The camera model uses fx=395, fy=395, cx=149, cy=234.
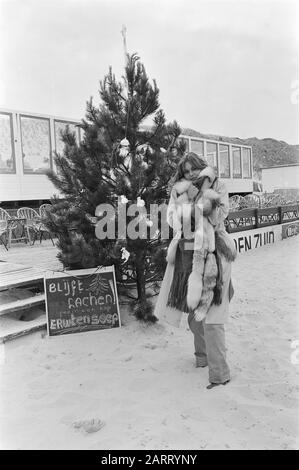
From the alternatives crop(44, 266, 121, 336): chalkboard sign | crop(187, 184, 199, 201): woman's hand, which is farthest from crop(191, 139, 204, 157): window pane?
crop(187, 184, 199, 201): woman's hand

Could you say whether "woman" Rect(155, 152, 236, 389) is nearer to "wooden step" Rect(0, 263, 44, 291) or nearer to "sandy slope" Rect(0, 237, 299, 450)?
"sandy slope" Rect(0, 237, 299, 450)

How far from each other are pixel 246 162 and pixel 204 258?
14963mm

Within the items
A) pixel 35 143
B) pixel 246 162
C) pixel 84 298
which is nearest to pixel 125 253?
pixel 84 298

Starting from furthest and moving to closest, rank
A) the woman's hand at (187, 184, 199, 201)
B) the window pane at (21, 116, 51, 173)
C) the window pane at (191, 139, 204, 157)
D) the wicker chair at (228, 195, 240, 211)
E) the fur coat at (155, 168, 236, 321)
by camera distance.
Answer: the window pane at (191, 139, 204, 157) → the wicker chair at (228, 195, 240, 211) → the window pane at (21, 116, 51, 173) → the woman's hand at (187, 184, 199, 201) → the fur coat at (155, 168, 236, 321)

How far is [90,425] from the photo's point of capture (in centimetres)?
230

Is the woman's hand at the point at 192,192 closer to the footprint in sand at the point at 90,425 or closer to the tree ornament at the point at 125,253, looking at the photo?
the tree ornament at the point at 125,253

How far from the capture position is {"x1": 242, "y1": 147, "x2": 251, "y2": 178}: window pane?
651 inches

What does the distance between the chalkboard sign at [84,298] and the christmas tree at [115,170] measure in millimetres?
126

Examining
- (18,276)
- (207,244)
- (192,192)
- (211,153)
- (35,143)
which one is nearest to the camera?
(207,244)

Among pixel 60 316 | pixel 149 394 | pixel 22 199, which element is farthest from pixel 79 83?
pixel 22 199

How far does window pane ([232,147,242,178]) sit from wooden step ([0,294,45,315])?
42.8ft

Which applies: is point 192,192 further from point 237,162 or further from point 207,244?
point 237,162

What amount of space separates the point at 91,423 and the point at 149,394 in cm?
48

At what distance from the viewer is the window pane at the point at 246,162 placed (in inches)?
651
